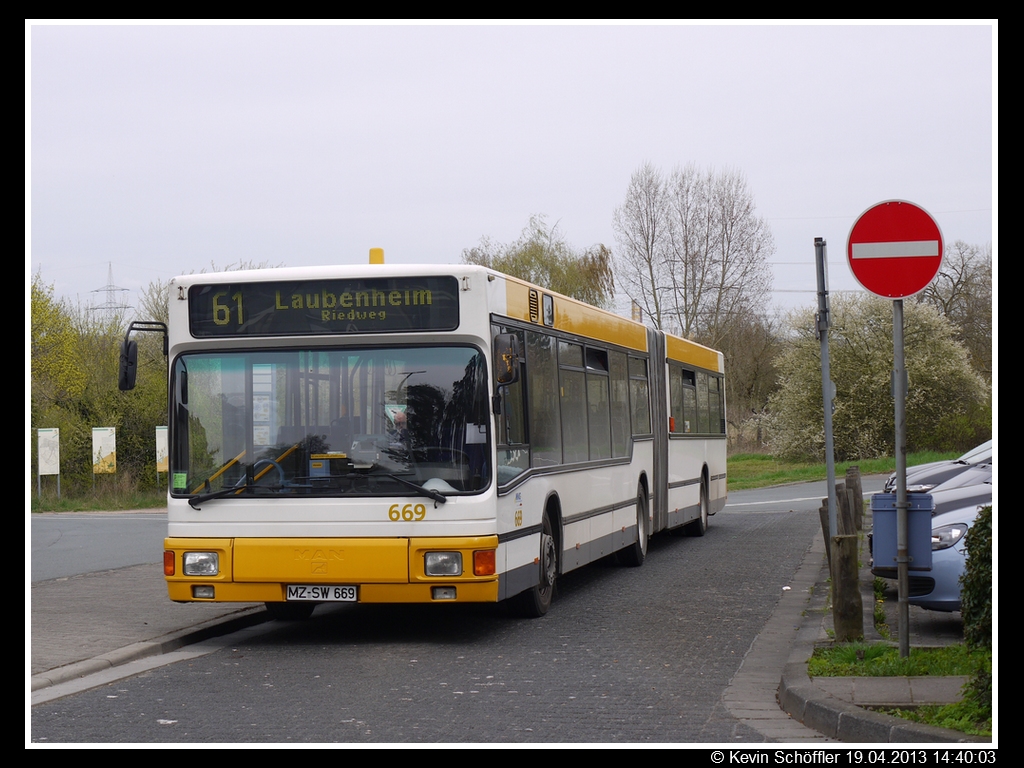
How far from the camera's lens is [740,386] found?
193ft

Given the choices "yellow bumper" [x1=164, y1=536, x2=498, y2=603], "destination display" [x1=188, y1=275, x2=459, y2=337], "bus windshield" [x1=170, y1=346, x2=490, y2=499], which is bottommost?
"yellow bumper" [x1=164, y1=536, x2=498, y2=603]

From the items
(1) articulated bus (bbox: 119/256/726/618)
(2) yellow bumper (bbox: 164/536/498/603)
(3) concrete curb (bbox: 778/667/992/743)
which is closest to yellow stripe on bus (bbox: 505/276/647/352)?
(1) articulated bus (bbox: 119/256/726/618)

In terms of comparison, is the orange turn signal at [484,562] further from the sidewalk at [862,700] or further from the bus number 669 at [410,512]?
the sidewalk at [862,700]

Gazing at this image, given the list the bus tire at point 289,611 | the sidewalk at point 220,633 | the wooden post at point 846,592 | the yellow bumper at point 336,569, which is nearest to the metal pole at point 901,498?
the sidewalk at point 220,633

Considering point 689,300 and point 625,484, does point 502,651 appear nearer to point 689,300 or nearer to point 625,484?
point 625,484

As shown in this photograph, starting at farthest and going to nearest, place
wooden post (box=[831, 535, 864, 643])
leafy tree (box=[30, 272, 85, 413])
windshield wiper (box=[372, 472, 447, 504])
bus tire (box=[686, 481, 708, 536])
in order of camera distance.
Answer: leafy tree (box=[30, 272, 85, 413]) < bus tire (box=[686, 481, 708, 536]) < windshield wiper (box=[372, 472, 447, 504]) < wooden post (box=[831, 535, 864, 643])

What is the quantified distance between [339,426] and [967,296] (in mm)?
51349

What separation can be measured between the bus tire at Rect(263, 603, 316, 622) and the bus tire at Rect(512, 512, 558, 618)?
1.89 m

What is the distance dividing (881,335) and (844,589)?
40910mm

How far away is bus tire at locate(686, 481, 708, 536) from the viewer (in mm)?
20422

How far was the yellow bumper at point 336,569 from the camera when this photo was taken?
943 cm

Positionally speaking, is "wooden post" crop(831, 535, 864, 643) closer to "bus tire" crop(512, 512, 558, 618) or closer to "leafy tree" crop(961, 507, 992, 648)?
"leafy tree" crop(961, 507, 992, 648)

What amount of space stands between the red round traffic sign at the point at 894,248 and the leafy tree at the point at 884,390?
39.4 meters

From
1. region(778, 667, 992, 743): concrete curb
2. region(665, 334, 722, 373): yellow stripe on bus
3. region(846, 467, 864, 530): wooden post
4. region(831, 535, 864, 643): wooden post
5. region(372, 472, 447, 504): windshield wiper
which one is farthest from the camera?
region(665, 334, 722, 373): yellow stripe on bus
